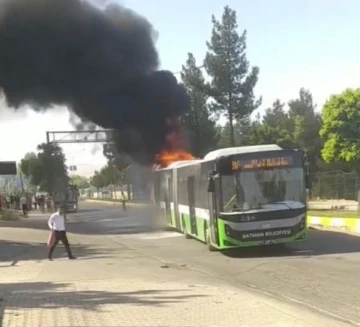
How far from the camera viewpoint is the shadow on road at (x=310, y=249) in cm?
1777

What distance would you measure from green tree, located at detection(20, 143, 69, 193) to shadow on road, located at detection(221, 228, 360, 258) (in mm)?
50159

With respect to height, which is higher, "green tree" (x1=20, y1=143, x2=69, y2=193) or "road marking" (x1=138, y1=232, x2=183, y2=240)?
"green tree" (x1=20, y1=143, x2=69, y2=193)

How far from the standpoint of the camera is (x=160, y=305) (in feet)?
31.7

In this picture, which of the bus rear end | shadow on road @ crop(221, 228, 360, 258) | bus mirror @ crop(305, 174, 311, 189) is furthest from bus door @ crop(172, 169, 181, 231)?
bus mirror @ crop(305, 174, 311, 189)

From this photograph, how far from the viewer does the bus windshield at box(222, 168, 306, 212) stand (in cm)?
1750

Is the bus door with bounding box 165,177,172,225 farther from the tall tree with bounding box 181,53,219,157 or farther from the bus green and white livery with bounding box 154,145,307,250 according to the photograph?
the tall tree with bounding box 181,53,219,157

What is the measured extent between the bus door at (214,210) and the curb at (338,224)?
285 inches

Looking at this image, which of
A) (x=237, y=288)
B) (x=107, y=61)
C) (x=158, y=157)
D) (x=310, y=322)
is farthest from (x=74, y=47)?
(x=310, y=322)

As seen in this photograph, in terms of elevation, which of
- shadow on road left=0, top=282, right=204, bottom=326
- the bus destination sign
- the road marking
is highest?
the bus destination sign

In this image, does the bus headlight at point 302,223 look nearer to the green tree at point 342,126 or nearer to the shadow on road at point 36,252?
the shadow on road at point 36,252

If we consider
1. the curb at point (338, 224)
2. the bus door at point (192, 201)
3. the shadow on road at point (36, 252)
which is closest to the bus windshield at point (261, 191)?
the bus door at point (192, 201)

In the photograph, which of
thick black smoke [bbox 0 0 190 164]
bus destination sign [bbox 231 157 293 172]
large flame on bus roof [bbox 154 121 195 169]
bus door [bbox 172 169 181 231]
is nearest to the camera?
bus destination sign [bbox 231 157 293 172]

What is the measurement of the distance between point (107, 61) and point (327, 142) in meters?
13.2

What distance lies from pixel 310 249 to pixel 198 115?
29.9 m
